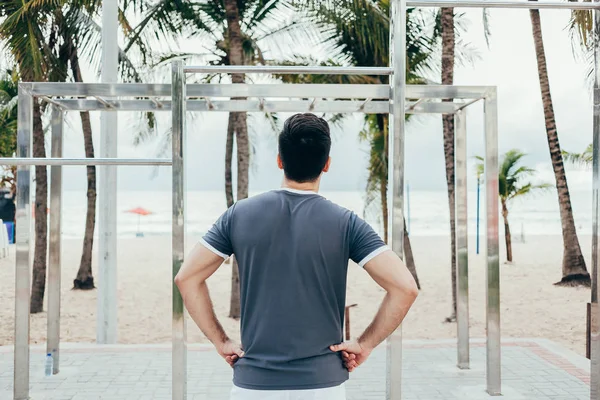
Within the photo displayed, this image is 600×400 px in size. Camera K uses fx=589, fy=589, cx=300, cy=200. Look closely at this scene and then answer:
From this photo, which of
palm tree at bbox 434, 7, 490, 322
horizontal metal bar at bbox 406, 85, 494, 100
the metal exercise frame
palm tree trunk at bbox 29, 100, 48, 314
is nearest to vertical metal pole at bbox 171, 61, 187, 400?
the metal exercise frame

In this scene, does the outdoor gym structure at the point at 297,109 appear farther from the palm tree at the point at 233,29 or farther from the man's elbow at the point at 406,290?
the palm tree at the point at 233,29

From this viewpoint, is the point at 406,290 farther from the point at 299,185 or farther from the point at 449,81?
the point at 449,81

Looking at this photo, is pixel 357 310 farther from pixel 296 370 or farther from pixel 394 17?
pixel 296 370

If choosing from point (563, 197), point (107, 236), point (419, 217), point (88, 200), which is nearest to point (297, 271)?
point (107, 236)

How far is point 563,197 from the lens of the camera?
484 inches

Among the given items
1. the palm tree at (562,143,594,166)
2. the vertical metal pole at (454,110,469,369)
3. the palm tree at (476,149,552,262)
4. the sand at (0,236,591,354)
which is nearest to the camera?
the vertical metal pole at (454,110,469,369)

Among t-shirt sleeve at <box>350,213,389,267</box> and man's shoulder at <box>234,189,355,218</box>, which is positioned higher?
man's shoulder at <box>234,189,355,218</box>

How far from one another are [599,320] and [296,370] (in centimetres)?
265

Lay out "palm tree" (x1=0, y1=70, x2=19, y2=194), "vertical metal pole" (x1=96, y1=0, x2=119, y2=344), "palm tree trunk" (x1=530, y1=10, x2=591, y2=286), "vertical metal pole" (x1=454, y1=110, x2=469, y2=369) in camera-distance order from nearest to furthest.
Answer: "vertical metal pole" (x1=454, y1=110, x2=469, y2=369) → "vertical metal pole" (x1=96, y1=0, x2=119, y2=344) → "palm tree trunk" (x1=530, y1=10, x2=591, y2=286) → "palm tree" (x1=0, y1=70, x2=19, y2=194)

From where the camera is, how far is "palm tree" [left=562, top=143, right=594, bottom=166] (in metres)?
21.3

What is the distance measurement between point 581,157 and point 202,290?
75.2ft

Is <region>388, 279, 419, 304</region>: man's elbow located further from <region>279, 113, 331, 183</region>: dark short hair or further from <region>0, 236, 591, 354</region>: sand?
<region>0, 236, 591, 354</region>: sand

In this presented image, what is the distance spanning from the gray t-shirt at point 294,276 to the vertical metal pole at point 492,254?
279cm

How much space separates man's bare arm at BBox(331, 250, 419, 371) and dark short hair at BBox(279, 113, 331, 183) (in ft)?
1.22
